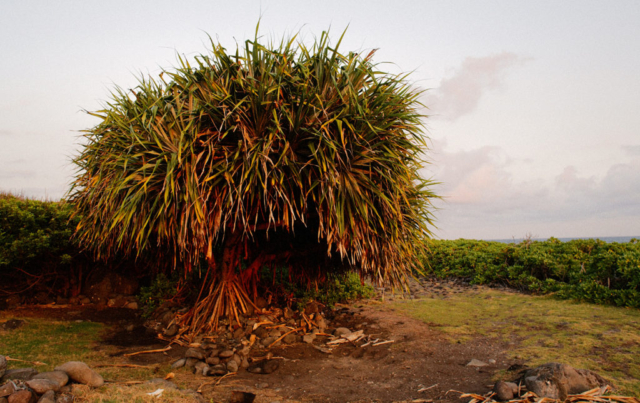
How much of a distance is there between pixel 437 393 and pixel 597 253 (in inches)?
262

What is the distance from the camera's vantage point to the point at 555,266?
343 inches

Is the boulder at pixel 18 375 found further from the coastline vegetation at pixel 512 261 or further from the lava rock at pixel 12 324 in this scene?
the coastline vegetation at pixel 512 261

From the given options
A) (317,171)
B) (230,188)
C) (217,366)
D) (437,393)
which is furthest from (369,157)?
(217,366)

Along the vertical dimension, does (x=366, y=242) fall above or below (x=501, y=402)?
above

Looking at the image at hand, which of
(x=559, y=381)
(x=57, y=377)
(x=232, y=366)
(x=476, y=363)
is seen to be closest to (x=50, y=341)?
(x=57, y=377)

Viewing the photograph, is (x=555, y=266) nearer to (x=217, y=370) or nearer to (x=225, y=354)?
(x=225, y=354)

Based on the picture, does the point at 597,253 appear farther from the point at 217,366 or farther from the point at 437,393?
the point at 217,366

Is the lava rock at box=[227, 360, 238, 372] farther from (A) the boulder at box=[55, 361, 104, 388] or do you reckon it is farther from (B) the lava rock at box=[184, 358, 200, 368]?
(A) the boulder at box=[55, 361, 104, 388]

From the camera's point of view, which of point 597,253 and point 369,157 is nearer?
point 369,157

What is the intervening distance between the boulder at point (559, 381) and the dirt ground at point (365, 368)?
57 centimetres

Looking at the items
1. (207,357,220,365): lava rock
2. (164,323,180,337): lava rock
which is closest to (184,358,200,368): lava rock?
(207,357,220,365): lava rock

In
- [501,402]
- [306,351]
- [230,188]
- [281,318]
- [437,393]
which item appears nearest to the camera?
[501,402]

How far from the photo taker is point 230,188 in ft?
14.2

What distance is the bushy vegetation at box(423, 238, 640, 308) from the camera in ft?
23.3
